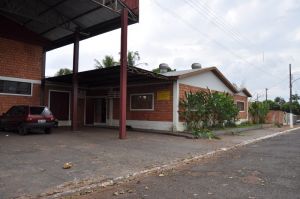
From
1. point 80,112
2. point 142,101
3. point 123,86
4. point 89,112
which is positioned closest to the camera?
point 123,86

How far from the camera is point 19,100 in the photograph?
1998 centimetres

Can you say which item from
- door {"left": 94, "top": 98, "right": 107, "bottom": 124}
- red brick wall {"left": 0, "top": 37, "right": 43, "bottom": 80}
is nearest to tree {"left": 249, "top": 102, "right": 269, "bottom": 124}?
door {"left": 94, "top": 98, "right": 107, "bottom": 124}

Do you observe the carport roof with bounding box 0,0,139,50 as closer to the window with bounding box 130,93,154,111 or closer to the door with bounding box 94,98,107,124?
the window with bounding box 130,93,154,111

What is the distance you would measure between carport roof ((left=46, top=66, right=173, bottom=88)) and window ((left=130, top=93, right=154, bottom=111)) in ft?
3.10

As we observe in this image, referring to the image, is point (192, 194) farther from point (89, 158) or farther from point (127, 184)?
point (89, 158)

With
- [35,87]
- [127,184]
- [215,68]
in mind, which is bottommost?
[127,184]

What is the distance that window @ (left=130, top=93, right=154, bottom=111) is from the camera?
20.9 metres

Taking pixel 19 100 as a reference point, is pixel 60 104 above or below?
below

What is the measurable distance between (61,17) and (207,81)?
36.6 feet

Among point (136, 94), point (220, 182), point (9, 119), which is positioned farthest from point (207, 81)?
point (220, 182)

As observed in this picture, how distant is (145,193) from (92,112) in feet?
63.5

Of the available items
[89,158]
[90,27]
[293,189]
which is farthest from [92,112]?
[293,189]

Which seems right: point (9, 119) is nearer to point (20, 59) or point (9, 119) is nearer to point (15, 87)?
point (15, 87)

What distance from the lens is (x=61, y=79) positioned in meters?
21.4
